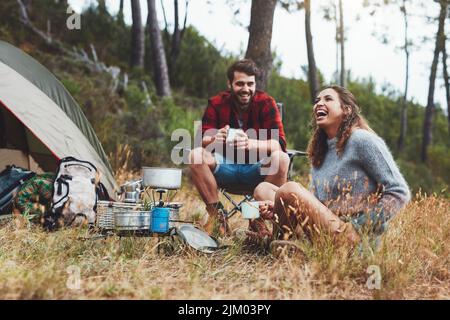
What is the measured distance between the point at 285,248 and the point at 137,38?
287 inches

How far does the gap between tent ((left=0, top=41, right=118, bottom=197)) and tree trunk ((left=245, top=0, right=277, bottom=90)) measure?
5.48ft

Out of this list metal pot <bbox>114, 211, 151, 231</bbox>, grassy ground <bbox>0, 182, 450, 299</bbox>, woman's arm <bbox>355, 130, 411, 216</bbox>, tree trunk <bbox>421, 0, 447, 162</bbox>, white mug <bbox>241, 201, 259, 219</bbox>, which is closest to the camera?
grassy ground <bbox>0, 182, 450, 299</bbox>

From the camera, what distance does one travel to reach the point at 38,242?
10.2 ft

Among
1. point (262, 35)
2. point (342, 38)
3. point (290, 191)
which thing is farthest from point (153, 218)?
point (342, 38)

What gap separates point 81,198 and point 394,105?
11.3m

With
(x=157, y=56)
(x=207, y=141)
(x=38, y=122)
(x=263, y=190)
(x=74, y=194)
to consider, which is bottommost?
(x=74, y=194)

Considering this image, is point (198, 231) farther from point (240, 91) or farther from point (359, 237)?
point (240, 91)

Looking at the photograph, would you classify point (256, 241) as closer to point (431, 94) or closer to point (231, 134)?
point (231, 134)

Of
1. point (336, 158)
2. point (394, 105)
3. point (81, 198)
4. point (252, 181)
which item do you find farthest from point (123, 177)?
point (394, 105)

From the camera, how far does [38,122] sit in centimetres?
409

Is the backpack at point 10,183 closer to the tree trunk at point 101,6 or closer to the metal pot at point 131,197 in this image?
the metal pot at point 131,197

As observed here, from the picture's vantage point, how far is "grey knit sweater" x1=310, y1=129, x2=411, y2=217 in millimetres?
2517

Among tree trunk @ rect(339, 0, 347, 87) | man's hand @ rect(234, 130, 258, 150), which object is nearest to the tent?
man's hand @ rect(234, 130, 258, 150)

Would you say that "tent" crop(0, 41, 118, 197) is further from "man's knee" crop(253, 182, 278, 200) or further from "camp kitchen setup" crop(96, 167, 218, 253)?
"man's knee" crop(253, 182, 278, 200)
